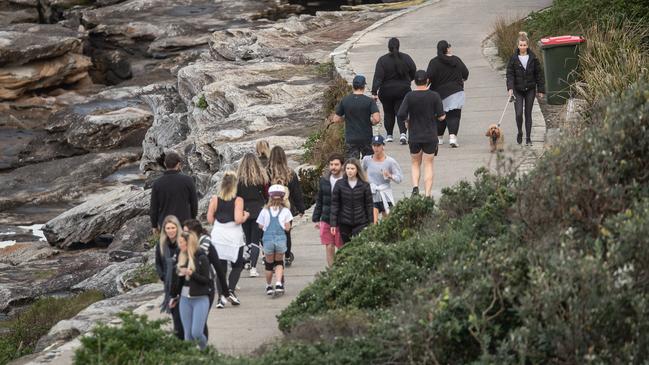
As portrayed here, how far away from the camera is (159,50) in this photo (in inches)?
1692

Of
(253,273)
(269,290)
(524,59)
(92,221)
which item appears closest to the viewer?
(269,290)

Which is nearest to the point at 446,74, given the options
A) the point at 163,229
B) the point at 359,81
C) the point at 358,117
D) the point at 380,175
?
the point at 358,117

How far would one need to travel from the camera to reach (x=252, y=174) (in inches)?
571

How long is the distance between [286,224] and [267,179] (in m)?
0.91

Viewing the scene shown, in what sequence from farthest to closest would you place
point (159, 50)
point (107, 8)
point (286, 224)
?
point (107, 8) < point (159, 50) < point (286, 224)

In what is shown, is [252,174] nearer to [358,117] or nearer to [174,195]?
[174,195]

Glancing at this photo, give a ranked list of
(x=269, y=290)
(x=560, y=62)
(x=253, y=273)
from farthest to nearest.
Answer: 1. (x=560, y=62)
2. (x=253, y=273)
3. (x=269, y=290)

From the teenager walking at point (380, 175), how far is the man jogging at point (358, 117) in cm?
186

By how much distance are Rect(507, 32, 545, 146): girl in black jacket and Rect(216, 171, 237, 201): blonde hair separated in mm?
6316

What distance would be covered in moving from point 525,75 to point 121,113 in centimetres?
2012

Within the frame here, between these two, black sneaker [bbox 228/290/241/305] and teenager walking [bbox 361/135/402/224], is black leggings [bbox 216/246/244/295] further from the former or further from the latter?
teenager walking [bbox 361/135/402/224]

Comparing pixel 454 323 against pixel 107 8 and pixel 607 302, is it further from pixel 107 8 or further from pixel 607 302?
pixel 107 8

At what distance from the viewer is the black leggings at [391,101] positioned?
19.6m

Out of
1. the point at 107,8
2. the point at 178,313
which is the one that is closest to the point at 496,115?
the point at 178,313
